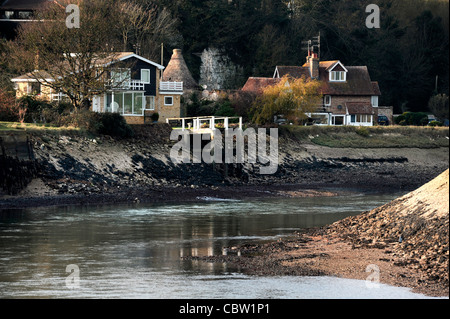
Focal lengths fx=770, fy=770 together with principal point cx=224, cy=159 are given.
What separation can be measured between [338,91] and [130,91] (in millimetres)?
26736

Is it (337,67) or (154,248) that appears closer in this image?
(154,248)

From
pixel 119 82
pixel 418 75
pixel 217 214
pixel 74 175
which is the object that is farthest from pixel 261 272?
pixel 418 75

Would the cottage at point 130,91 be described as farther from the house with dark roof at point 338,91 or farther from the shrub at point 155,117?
the house with dark roof at point 338,91

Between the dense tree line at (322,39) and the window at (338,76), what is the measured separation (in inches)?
346

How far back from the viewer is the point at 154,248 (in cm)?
2667

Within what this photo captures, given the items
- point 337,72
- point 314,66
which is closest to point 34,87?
point 314,66

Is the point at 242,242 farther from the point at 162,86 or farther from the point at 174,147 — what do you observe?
the point at 162,86

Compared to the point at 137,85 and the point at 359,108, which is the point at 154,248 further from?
the point at 359,108

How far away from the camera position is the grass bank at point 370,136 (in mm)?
61875

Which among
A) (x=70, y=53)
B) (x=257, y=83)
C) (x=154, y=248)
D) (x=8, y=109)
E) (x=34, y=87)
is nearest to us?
(x=154, y=248)

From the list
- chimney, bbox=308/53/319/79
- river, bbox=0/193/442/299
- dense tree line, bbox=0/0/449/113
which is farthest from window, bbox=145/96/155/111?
river, bbox=0/193/442/299

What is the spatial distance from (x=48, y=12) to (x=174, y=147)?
1377 centimetres

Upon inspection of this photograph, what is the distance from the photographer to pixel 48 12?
5528 centimetres
